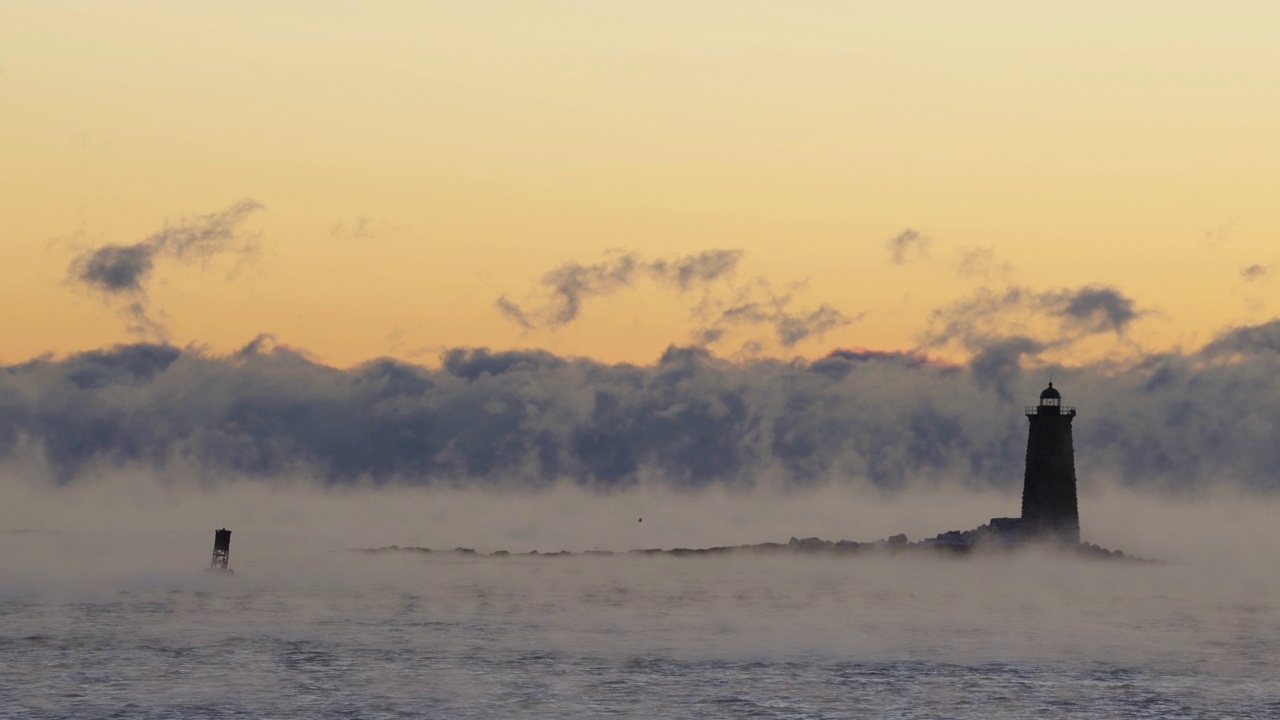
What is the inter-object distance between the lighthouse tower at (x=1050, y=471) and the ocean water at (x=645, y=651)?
770 centimetres

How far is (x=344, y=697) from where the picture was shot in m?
68.7

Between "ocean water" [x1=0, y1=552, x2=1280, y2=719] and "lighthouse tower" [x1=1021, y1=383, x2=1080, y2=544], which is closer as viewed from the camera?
"ocean water" [x1=0, y1=552, x2=1280, y2=719]

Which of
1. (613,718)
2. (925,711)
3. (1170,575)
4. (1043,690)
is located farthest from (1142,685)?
(1170,575)

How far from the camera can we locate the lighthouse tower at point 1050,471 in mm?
115312

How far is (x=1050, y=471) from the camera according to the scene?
11631cm

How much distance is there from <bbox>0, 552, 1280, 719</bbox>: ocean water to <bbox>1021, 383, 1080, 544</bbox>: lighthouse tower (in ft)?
25.3

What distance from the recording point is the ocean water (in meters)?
68.1

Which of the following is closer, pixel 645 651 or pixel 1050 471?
pixel 645 651

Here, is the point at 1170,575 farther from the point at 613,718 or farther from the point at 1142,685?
the point at 613,718

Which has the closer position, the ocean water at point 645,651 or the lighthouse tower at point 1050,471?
the ocean water at point 645,651

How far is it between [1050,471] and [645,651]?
3844 cm

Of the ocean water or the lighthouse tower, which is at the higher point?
the lighthouse tower

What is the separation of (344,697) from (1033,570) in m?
86.0

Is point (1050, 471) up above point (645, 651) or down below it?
above
